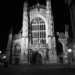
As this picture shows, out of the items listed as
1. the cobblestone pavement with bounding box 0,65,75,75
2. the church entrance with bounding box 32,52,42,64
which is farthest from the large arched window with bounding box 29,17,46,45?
the cobblestone pavement with bounding box 0,65,75,75

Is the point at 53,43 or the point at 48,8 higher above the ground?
the point at 48,8

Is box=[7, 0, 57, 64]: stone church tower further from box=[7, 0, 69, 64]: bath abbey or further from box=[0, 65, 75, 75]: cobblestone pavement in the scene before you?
box=[0, 65, 75, 75]: cobblestone pavement

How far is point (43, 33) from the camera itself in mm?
40750

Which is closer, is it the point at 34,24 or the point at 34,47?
the point at 34,47

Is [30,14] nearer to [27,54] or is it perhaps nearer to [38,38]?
[38,38]

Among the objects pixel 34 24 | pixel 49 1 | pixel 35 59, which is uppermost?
pixel 49 1

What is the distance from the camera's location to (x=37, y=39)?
131 feet

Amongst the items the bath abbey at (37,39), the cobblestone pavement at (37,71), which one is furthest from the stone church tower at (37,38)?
the cobblestone pavement at (37,71)

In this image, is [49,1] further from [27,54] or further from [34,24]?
[27,54]

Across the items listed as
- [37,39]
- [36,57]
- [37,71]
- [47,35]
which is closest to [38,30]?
[37,39]

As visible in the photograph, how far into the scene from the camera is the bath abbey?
38.3m

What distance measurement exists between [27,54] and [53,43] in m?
8.79

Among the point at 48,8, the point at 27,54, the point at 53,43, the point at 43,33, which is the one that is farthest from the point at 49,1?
the point at 27,54

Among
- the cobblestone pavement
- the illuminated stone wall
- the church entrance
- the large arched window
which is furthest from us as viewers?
the large arched window
